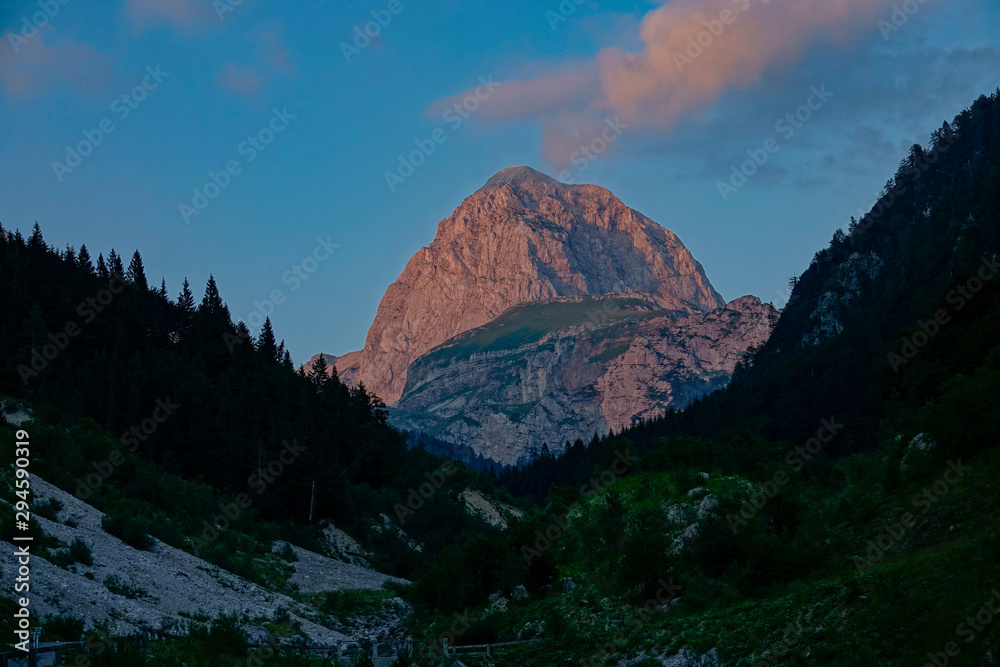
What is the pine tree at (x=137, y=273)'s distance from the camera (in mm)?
123706

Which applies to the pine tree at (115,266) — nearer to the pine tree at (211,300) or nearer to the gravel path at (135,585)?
the pine tree at (211,300)

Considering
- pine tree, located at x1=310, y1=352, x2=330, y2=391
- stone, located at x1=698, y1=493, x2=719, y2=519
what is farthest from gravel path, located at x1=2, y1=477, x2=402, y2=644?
pine tree, located at x1=310, y1=352, x2=330, y2=391

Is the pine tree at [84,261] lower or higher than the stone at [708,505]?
higher

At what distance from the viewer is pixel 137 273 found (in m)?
129

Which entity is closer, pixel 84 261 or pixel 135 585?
pixel 135 585

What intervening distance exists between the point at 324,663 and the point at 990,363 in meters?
30.9

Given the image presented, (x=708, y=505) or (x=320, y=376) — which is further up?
(x=320, y=376)

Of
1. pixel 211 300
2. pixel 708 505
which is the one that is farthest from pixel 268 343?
pixel 708 505

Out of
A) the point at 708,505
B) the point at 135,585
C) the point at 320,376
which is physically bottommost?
the point at 708,505

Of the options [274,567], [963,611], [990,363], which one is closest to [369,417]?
[274,567]

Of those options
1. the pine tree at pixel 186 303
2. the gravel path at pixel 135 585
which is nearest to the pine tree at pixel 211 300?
the pine tree at pixel 186 303

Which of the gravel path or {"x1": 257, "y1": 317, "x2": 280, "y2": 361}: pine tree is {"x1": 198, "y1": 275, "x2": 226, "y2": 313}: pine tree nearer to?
{"x1": 257, "y1": 317, "x2": 280, "y2": 361}: pine tree

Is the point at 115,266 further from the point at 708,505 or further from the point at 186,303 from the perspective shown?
the point at 708,505

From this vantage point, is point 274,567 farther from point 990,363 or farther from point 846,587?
point 990,363
